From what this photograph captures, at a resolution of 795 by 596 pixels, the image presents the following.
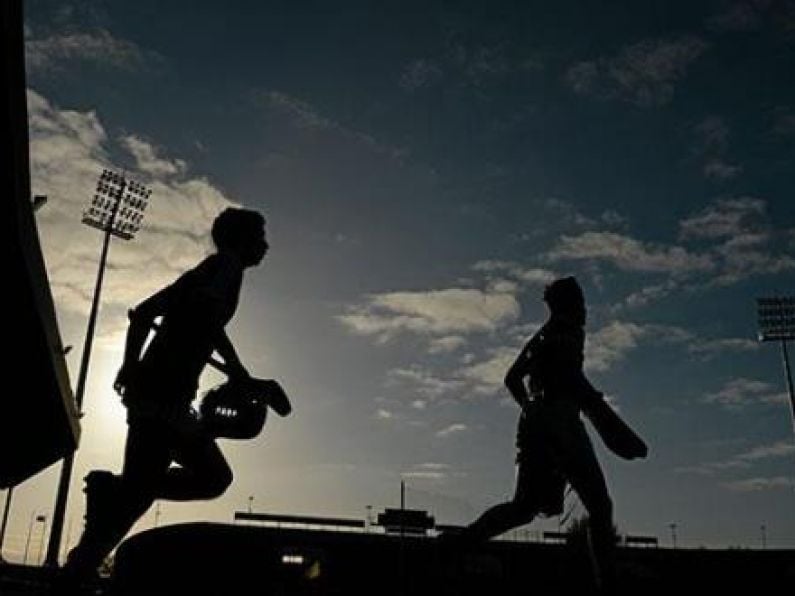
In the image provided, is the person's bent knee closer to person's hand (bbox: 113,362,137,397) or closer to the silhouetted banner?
person's hand (bbox: 113,362,137,397)

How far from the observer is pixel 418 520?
47.7 m

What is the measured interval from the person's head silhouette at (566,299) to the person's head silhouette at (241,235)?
194cm

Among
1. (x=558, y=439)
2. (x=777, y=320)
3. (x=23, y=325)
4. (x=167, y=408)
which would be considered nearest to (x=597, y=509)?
(x=558, y=439)

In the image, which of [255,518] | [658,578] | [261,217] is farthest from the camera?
[255,518]

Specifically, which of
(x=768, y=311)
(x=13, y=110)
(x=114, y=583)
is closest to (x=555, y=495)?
(x=114, y=583)

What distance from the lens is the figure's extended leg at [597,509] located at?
14.6ft

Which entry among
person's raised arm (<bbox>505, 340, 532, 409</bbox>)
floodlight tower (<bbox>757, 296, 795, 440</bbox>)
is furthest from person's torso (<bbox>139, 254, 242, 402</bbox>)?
floodlight tower (<bbox>757, 296, 795, 440</bbox>)

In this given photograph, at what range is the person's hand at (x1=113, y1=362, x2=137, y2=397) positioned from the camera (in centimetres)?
346

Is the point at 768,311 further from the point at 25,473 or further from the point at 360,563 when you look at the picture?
the point at 25,473

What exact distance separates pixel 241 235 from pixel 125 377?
3.13ft

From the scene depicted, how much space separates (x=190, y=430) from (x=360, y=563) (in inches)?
1216

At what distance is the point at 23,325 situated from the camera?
10719 mm

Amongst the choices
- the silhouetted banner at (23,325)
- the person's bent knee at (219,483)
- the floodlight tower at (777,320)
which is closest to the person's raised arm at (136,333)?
the person's bent knee at (219,483)

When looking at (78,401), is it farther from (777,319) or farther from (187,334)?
(777,319)
